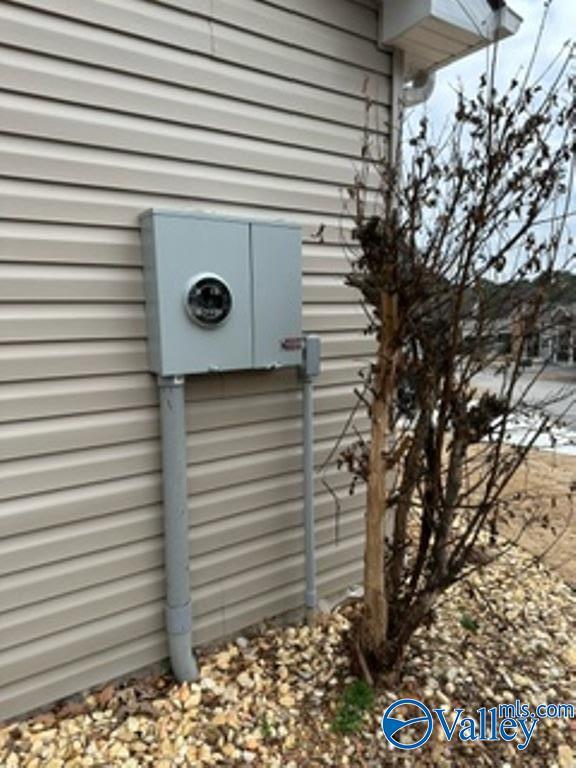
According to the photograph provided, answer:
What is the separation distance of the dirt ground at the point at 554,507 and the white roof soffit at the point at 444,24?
6.46ft

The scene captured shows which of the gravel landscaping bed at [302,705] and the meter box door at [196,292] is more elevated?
the meter box door at [196,292]

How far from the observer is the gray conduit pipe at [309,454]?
2127mm

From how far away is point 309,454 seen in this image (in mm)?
2201

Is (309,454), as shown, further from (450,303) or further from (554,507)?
(554,507)

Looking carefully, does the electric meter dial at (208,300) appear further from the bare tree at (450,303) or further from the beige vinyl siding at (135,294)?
the bare tree at (450,303)

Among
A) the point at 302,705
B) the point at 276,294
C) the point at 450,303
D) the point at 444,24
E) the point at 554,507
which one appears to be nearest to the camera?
the point at 450,303

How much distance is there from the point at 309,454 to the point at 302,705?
93cm

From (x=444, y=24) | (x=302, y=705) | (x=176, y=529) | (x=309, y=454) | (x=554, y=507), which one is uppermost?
(x=444, y=24)

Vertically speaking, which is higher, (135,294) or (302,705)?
Result: (135,294)

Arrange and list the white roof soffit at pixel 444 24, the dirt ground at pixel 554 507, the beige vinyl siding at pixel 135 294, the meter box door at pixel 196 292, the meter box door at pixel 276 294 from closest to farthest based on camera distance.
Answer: the beige vinyl siding at pixel 135 294 < the meter box door at pixel 196 292 < the meter box door at pixel 276 294 < the white roof soffit at pixel 444 24 < the dirt ground at pixel 554 507

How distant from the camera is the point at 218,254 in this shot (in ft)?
6.10

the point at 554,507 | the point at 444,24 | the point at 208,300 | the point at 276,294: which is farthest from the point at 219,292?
the point at 554,507

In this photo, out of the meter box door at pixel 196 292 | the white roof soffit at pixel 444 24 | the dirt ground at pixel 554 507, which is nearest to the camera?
the meter box door at pixel 196 292

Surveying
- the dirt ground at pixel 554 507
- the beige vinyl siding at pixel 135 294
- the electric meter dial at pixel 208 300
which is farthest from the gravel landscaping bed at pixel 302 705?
the electric meter dial at pixel 208 300
